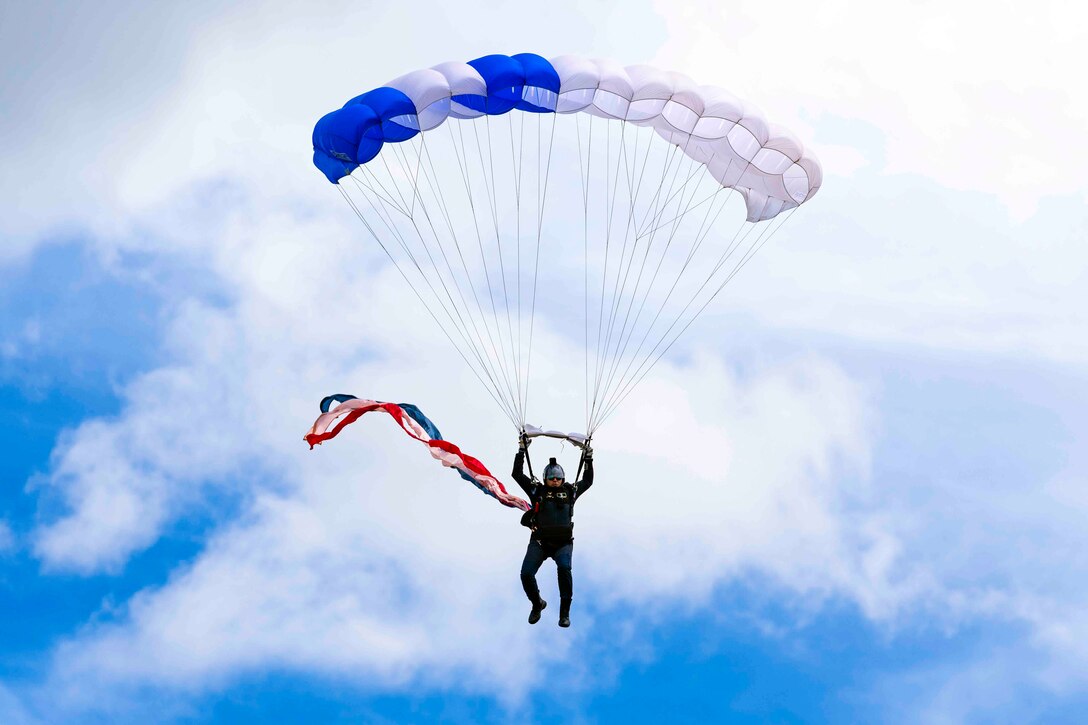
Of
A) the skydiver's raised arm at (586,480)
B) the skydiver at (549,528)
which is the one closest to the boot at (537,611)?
the skydiver at (549,528)

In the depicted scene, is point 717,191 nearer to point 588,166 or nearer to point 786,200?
point 786,200

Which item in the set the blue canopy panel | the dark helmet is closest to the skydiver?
the dark helmet

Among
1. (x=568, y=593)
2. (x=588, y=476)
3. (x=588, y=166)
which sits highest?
(x=588, y=166)

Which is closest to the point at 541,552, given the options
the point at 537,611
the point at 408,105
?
the point at 537,611

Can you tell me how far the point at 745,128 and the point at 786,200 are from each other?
5.83 ft

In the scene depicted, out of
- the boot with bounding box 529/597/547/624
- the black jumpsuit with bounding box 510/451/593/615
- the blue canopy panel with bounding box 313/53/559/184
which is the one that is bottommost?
the boot with bounding box 529/597/547/624

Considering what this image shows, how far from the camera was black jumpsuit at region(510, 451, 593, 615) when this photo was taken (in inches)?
812

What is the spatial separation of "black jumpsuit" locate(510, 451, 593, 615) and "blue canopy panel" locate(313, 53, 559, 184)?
14.6 feet

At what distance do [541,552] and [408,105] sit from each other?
5902 mm

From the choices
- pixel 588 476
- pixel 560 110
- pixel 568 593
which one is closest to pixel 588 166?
pixel 560 110

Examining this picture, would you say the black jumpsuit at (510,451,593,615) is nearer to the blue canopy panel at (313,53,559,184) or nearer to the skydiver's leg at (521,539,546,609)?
the skydiver's leg at (521,539,546,609)

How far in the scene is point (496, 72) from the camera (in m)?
21.0

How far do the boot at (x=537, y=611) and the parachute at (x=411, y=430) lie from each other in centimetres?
146

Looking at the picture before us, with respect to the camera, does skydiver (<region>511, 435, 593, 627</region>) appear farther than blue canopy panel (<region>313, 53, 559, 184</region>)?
No
